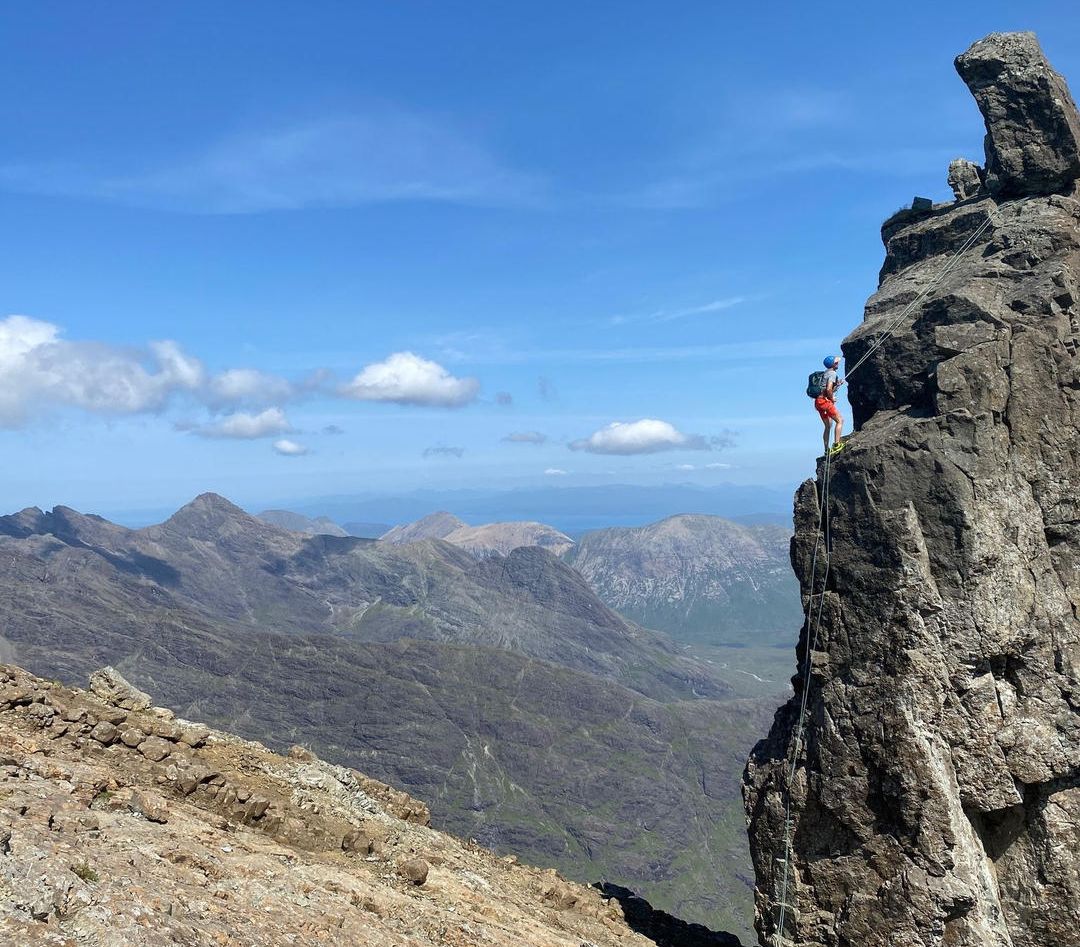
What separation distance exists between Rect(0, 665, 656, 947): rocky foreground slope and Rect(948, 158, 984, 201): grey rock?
4127cm

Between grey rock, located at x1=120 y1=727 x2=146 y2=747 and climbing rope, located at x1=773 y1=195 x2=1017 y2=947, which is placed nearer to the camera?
climbing rope, located at x1=773 y1=195 x2=1017 y2=947

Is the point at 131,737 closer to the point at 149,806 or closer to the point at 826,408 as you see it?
the point at 149,806

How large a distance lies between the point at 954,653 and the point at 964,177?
27.9 metres

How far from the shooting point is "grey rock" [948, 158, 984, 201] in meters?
45.5

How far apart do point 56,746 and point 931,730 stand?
107 feet

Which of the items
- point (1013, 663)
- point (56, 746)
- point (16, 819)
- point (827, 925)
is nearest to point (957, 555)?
point (1013, 663)

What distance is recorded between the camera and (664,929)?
144ft

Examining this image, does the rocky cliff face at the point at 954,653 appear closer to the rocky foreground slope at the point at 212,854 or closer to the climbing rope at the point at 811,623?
the climbing rope at the point at 811,623

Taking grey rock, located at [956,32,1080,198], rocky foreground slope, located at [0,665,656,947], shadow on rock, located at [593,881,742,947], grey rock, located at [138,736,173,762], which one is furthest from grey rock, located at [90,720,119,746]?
grey rock, located at [956,32,1080,198]

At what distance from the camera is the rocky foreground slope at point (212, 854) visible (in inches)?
858

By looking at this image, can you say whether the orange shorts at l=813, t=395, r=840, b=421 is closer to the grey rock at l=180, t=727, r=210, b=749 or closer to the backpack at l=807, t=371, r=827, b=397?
the backpack at l=807, t=371, r=827, b=397

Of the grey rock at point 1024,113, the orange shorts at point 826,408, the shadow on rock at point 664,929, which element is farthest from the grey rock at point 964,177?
the shadow on rock at point 664,929

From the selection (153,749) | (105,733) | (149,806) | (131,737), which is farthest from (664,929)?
(105,733)

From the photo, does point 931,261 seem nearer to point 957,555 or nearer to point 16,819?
point 957,555
